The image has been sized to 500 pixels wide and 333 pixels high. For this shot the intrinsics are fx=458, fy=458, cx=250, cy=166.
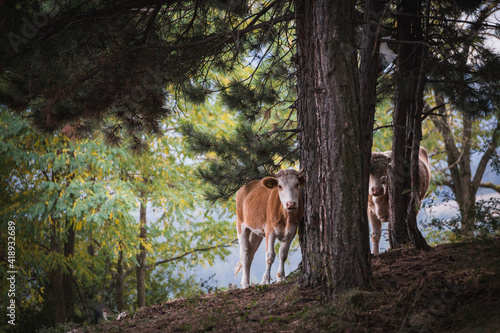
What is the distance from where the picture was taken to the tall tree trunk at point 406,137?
19.7ft

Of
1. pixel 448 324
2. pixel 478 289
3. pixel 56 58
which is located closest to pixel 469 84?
pixel 478 289

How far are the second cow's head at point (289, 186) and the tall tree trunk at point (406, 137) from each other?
127 cm

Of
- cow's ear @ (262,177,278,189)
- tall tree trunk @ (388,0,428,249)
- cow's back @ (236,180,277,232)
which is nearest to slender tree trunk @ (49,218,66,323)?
cow's back @ (236,180,277,232)

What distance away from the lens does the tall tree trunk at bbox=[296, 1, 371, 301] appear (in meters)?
4.38

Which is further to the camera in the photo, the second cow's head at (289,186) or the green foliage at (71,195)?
the green foliage at (71,195)

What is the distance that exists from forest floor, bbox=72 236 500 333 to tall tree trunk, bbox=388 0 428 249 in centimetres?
75

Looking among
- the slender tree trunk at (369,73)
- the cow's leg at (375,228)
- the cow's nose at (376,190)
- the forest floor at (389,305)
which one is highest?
the slender tree trunk at (369,73)

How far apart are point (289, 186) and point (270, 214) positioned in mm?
781

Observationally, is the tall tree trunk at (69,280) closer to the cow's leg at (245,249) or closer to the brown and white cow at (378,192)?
the cow's leg at (245,249)

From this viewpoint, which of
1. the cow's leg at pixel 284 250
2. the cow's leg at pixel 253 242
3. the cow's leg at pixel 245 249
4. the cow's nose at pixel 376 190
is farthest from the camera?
the cow's leg at pixel 253 242

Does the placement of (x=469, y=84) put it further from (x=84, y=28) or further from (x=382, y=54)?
(x=84, y=28)

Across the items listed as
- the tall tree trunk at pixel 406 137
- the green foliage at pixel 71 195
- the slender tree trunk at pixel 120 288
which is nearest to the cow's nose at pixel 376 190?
the tall tree trunk at pixel 406 137

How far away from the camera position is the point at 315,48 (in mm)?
4820

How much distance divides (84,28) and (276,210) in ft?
11.7
